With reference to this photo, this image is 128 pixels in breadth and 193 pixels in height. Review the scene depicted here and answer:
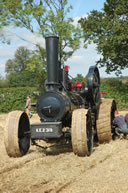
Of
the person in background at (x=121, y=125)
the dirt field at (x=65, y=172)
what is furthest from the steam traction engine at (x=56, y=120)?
the person in background at (x=121, y=125)

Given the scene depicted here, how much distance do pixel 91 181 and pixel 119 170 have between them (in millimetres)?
789

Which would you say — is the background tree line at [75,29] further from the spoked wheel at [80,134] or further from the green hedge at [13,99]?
the spoked wheel at [80,134]

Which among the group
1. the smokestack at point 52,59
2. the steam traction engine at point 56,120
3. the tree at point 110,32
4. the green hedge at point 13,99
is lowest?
the green hedge at point 13,99

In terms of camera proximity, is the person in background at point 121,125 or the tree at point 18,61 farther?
the tree at point 18,61

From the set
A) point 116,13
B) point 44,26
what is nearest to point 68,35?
point 44,26

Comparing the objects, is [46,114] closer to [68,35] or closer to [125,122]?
[125,122]

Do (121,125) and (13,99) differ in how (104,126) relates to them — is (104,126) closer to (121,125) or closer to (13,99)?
(121,125)

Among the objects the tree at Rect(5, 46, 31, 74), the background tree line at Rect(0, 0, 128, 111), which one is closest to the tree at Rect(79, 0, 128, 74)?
the background tree line at Rect(0, 0, 128, 111)

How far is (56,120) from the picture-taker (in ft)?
21.0

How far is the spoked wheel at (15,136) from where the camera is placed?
6.10 metres

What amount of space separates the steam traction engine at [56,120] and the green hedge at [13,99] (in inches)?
627

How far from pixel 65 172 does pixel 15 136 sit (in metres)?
1.65

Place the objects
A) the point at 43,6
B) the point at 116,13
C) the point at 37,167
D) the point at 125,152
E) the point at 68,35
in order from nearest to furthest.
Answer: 1. the point at 37,167
2. the point at 125,152
3. the point at 68,35
4. the point at 43,6
5. the point at 116,13

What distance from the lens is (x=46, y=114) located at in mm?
6465
